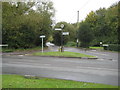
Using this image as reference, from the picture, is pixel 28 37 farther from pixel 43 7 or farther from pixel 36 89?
pixel 36 89

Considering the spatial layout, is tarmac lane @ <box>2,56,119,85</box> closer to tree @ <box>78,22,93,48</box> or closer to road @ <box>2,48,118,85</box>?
road @ <box>2,48,118,85</box>

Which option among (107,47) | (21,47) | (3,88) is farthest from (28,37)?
(3,88)

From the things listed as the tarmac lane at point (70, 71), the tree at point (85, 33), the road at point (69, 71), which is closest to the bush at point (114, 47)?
the tree at point (85, 33)

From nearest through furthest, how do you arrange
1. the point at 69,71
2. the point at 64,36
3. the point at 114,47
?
the point at 69,71
the point at 114,47
the point at 64,36

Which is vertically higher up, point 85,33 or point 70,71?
point 85,33

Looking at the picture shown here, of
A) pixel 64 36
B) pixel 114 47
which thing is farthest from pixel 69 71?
pixel 64 36

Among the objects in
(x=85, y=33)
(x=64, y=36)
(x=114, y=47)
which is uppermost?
(x=85, y=33)

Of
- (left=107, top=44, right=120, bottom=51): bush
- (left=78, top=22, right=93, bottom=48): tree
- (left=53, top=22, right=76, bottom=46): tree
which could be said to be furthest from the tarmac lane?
(left=53, top=22, right=76, bottom=46): tree

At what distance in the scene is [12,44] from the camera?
25125 mm

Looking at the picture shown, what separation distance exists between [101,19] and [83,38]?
17414 millimetres

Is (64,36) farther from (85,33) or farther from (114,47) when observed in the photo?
(114,47)

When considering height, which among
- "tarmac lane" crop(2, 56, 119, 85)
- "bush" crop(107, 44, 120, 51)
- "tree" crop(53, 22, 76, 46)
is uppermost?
"tree" crop(53, 22, 76, 46)

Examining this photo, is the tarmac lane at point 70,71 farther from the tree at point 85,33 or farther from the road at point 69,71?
the tree at point 85,33

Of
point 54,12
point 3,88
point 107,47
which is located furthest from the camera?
point 54,12
